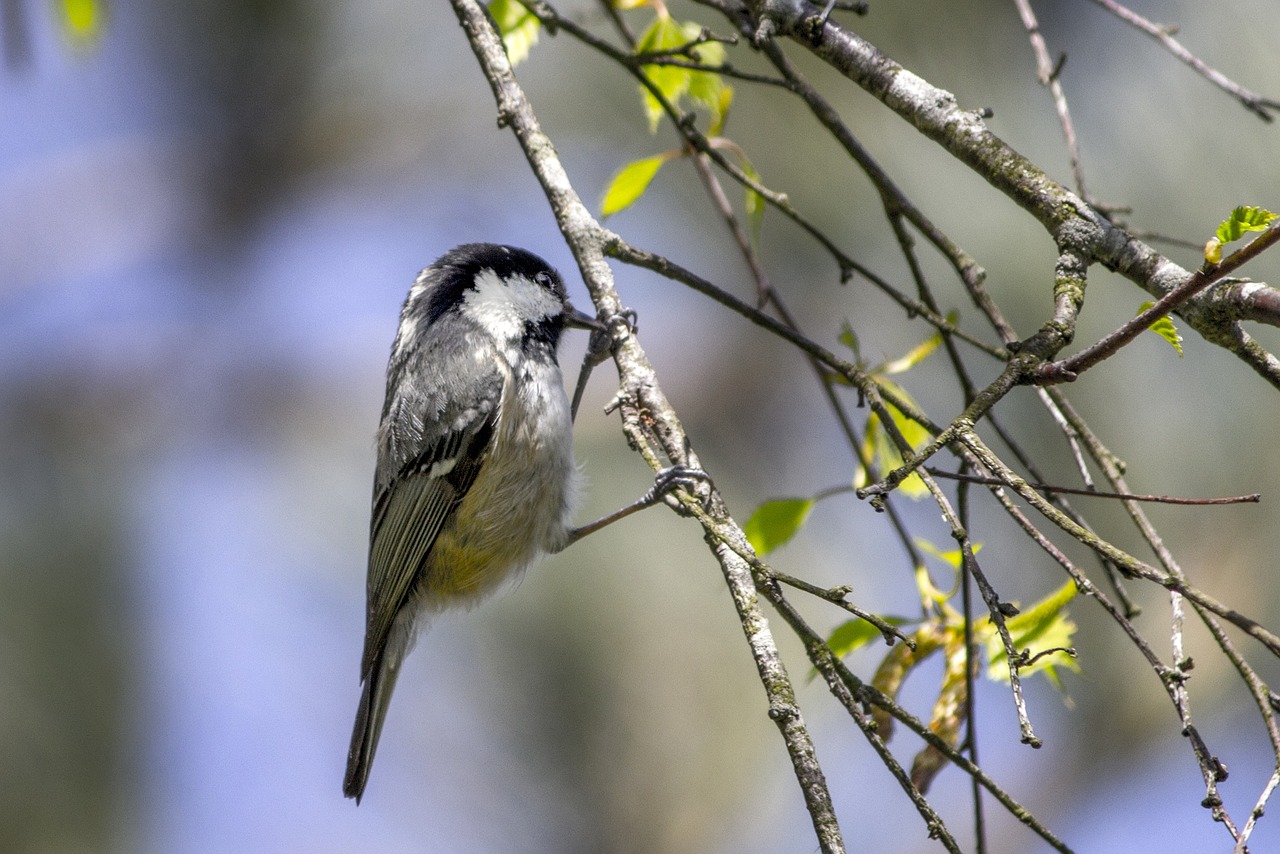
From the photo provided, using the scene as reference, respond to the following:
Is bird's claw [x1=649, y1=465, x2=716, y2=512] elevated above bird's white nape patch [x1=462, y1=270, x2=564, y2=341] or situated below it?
below

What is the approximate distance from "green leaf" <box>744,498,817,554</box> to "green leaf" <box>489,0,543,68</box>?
2.92 feet

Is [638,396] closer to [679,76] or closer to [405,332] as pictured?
[679,76]

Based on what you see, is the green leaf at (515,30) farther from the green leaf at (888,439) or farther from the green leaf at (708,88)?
the green leaf at (888,439)

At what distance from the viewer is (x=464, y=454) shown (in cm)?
208

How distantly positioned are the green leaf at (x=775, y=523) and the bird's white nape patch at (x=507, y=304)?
812 mm

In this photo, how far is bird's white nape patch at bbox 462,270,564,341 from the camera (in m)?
2.13

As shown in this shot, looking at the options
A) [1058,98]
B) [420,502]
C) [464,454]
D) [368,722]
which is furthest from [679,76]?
[368,722]

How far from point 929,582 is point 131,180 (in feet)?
21.3

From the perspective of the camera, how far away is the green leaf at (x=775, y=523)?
145 cm

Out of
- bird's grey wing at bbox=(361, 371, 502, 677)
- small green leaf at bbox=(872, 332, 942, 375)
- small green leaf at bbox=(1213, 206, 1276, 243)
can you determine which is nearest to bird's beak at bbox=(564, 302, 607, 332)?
bird's grey wing at bbox=(361, 371, 502, 677)

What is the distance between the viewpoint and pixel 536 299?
7.23ft

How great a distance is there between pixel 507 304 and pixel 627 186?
24.1 inches

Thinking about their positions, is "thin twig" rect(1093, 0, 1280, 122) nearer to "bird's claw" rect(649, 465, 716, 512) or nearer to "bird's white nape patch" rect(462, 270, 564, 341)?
"bird's claw" rect(649, 465, 716, 512)

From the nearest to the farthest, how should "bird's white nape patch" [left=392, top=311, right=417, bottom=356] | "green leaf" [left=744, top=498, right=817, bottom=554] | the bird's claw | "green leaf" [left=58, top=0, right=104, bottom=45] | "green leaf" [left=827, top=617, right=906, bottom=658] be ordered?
the bird's claw
"green leaf" [left=827, top=617, right=906, bottom=658]
"green leaf" [left=744, top=498, right=817, bottom=554]
"green leaf" [left=58, top=0, right=104, bottom=45]
"bird's white nape patch" [left=392, top=311, right=417, bottom=356]
